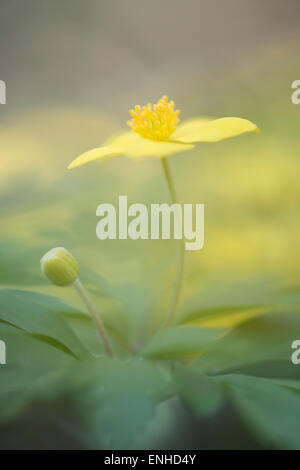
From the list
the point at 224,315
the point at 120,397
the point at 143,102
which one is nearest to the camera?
the point at 120,397

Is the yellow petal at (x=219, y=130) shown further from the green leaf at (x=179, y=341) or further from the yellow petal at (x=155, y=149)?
the green leaf at (x=179, y=341)

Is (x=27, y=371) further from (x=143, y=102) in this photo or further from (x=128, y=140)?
(x=143, y=102)

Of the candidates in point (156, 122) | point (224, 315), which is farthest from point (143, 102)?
point (224, 315)

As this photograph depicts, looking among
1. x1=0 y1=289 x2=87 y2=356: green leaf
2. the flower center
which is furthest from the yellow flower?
x1=0 y1=289 x2=87 y2=356: green leaf

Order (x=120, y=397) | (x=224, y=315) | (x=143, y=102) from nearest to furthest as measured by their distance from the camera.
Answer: (x=120, y=397), (x=224, y=315), (x=143, y=102)

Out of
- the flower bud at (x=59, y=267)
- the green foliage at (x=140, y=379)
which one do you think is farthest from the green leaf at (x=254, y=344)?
the flower bud at (x=59, y=267)

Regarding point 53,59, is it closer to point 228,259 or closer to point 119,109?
point 119,109
